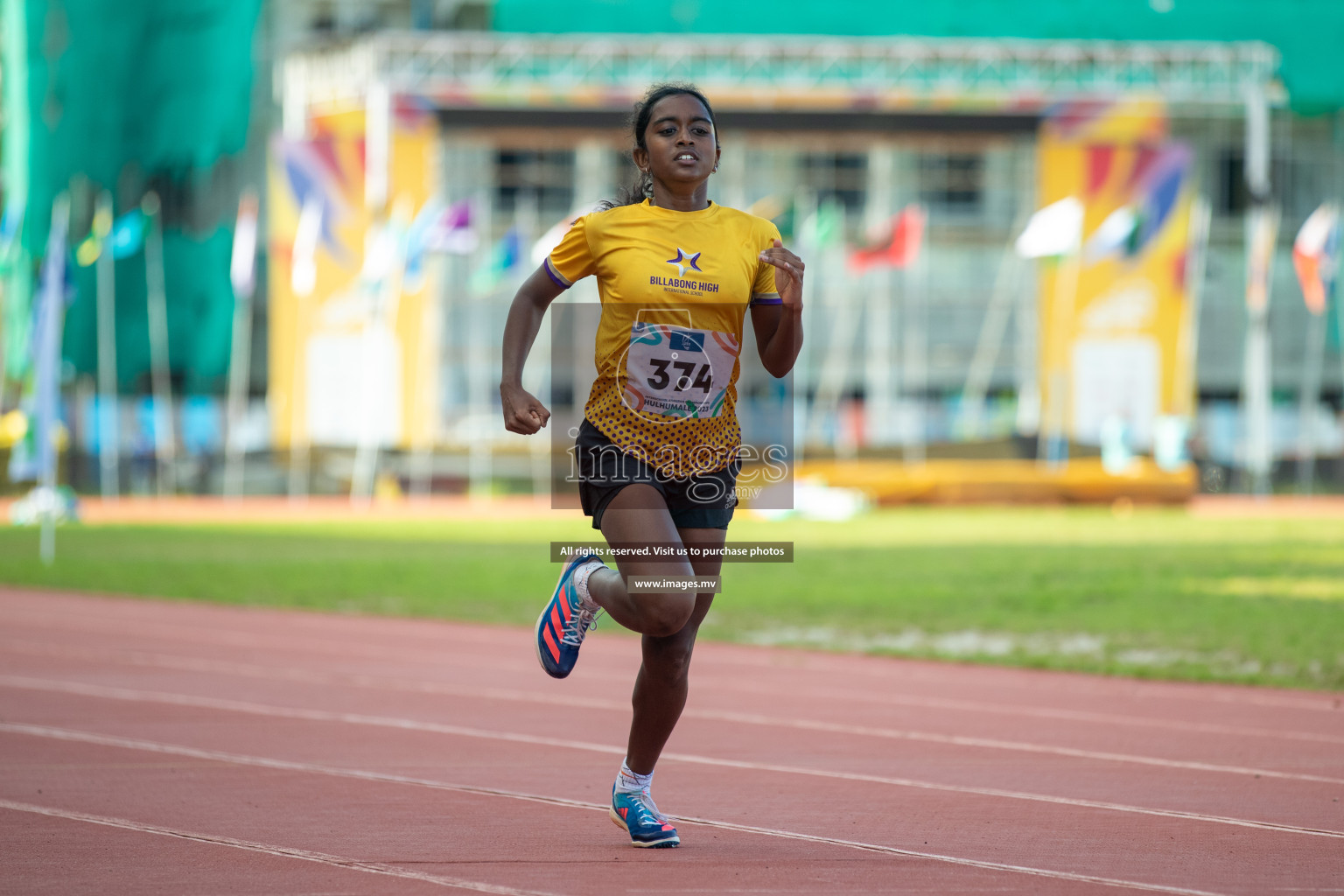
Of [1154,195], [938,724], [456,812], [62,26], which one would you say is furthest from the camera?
[62,26]

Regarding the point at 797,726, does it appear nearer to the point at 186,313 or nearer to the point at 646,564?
the point at 646,564

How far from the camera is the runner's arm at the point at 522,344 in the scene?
4.51m

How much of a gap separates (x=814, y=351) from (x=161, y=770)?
3656 cm

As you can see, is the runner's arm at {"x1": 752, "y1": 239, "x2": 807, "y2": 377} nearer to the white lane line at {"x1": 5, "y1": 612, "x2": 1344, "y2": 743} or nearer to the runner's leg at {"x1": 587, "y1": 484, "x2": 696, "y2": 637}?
the runner's leg at {"x1": 587, "y1": 484, "x2": 696, "y2": 637}

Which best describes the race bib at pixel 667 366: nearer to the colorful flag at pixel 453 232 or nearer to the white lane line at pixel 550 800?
the white lane line at pixel 550 800

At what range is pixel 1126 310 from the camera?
123 ft

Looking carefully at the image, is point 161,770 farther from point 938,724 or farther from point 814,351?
point 814,351

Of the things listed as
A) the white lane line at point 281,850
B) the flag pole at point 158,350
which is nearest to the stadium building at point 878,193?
the flag pole at point 158,350

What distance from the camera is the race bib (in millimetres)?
4621

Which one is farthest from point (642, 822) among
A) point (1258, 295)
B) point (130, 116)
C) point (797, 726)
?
point (130, 116)

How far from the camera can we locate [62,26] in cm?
4103

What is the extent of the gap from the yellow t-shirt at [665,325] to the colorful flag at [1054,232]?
29.8 meters

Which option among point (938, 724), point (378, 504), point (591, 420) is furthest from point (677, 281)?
point (378, 504)

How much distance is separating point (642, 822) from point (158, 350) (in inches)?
1560
